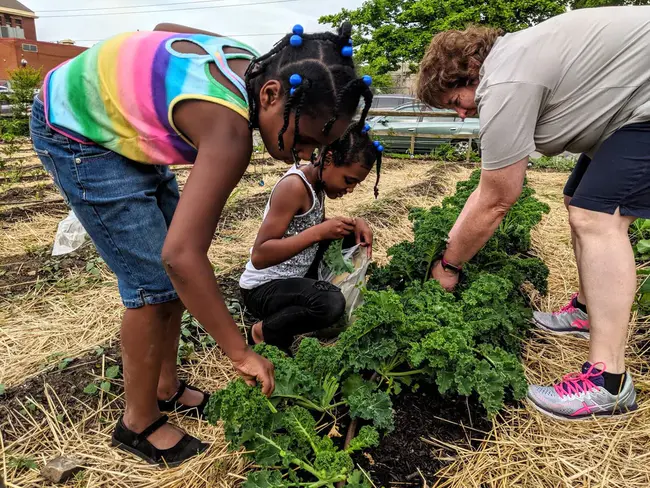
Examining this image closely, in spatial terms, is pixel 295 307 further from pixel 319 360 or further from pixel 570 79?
pixel 570 79

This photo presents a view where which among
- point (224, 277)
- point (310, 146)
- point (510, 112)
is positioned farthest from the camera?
point (224, 277)

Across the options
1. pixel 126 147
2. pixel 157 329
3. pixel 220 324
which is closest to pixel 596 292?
pixel 220 324

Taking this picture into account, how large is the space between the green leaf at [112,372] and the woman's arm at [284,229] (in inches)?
38.8

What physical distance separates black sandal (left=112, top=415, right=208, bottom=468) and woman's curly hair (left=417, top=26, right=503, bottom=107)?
2.16m

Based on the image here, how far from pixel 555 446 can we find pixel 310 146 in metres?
1.76

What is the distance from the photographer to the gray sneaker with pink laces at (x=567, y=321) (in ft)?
9.82

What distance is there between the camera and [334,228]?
2.52m

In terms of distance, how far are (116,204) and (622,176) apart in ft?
7.17

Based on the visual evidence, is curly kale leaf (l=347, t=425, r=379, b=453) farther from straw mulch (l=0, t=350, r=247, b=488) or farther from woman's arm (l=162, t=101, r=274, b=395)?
woman's arm (l=162, t=101, r=274, b=395)

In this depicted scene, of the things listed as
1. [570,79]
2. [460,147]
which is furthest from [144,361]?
[460,147]

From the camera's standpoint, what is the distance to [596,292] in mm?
2156

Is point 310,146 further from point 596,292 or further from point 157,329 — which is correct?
point 596,292

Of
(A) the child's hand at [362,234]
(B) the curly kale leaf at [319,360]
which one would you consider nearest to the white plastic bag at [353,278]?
(A) the child's hand at [362,234]

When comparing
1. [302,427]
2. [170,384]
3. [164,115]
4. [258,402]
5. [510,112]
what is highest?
[164,115]
